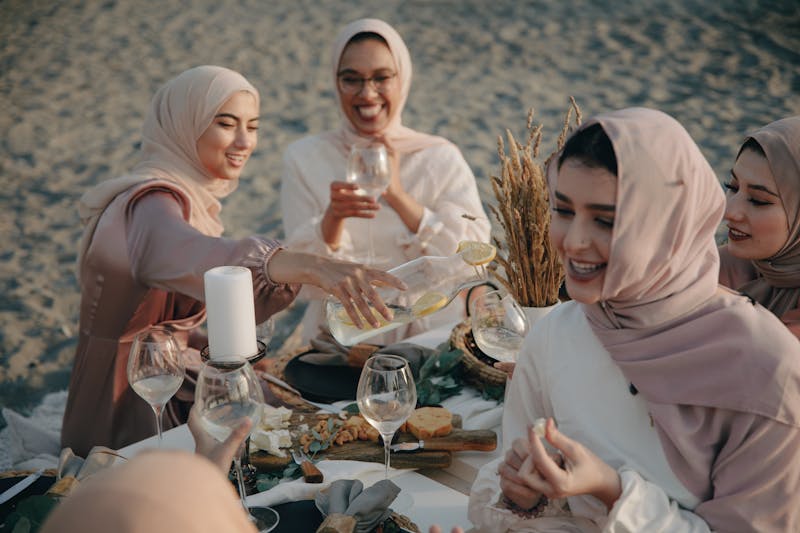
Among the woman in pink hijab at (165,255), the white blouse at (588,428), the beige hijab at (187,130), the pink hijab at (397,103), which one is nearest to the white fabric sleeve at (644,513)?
the white blouse at (588,428)

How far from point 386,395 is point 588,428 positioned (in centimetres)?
48

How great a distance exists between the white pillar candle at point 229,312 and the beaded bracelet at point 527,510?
0.73 m

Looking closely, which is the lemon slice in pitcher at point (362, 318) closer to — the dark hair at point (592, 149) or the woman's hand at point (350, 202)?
the dark hair at point (592, 149)

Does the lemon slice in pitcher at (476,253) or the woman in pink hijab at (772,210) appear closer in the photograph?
the lemon slice in pitcher at (476,253)

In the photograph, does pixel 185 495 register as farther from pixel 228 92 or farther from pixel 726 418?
pixel 228 92

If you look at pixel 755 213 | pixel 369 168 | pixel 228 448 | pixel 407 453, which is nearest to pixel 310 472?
pixel 407 453

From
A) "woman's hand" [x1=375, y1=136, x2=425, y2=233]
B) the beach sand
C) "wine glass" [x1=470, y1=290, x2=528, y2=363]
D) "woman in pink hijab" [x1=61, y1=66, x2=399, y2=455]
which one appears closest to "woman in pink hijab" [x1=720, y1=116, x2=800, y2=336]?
"wine glass" [x1=470, y1=290, x2=528, y2=363]

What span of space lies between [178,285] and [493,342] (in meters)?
1.09

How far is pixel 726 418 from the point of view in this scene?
68.4 inches

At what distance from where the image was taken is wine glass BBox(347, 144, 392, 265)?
3551 millimetres

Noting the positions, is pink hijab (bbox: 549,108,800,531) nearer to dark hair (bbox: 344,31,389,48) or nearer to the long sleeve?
the long sleeve

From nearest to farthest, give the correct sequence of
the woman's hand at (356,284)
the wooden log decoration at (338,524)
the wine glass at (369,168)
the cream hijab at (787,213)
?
the wooden log decoration at (338,524), the woman's hand at (356,284), the cream hijab at (787,213), the wine glass at (369,168)

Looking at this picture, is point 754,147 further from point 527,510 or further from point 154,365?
point 154,365

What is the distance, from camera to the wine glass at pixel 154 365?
2.16m
